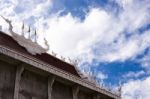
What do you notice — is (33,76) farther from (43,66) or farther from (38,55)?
(38,55)

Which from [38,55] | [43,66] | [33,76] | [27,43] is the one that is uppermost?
[27,43]

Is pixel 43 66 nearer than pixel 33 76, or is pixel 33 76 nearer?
pixel 43 66

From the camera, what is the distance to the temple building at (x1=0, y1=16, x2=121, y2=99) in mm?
22922

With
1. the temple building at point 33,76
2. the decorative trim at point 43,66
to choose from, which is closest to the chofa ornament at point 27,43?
the temple building at point 33,76

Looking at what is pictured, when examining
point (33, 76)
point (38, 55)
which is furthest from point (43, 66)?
point (38, 55)

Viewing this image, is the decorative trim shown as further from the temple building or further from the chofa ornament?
the chofa ornament

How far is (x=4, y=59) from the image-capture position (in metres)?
23.0

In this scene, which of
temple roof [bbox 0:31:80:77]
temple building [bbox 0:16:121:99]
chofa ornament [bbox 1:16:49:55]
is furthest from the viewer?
chofa ornament [bbox 1:16:49:55]

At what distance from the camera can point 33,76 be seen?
25.1m

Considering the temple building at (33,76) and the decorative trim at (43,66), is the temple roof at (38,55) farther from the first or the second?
the decorative trim at (43,66)

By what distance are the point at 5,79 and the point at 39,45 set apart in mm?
6492

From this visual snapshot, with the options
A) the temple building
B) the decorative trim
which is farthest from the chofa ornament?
the decorative trim

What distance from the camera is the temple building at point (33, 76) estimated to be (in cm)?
2292

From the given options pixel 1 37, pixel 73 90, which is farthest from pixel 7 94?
pixel 73 90
